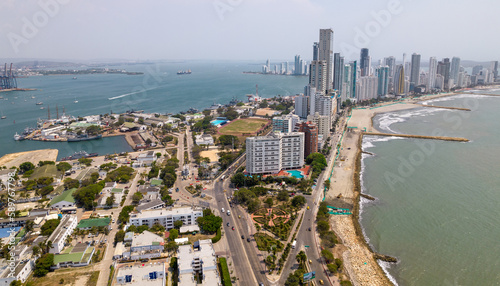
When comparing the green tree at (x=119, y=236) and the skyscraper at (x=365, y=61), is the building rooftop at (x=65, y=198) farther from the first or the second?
the skyscraper at (x=365, y=61)

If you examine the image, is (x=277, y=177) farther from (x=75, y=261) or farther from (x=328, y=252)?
(x=75, y=261)

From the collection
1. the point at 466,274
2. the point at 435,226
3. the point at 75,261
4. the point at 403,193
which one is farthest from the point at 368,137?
the point at 75,261

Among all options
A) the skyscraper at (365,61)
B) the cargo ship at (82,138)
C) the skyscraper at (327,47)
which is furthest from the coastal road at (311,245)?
the skyscraper at (365,61)

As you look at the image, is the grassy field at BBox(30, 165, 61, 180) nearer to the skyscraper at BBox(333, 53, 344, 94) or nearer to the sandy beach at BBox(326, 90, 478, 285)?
the sandy beach at BBox(326, 90, 478, 285)

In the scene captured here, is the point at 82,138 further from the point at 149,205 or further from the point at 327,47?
the point at 327,47

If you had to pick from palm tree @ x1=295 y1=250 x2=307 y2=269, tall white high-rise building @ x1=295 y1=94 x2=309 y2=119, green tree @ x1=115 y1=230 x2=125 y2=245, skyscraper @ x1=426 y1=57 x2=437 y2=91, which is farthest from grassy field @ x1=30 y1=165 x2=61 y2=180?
skyscraper @ x1=426 y1=57 x2=437 y2=91
